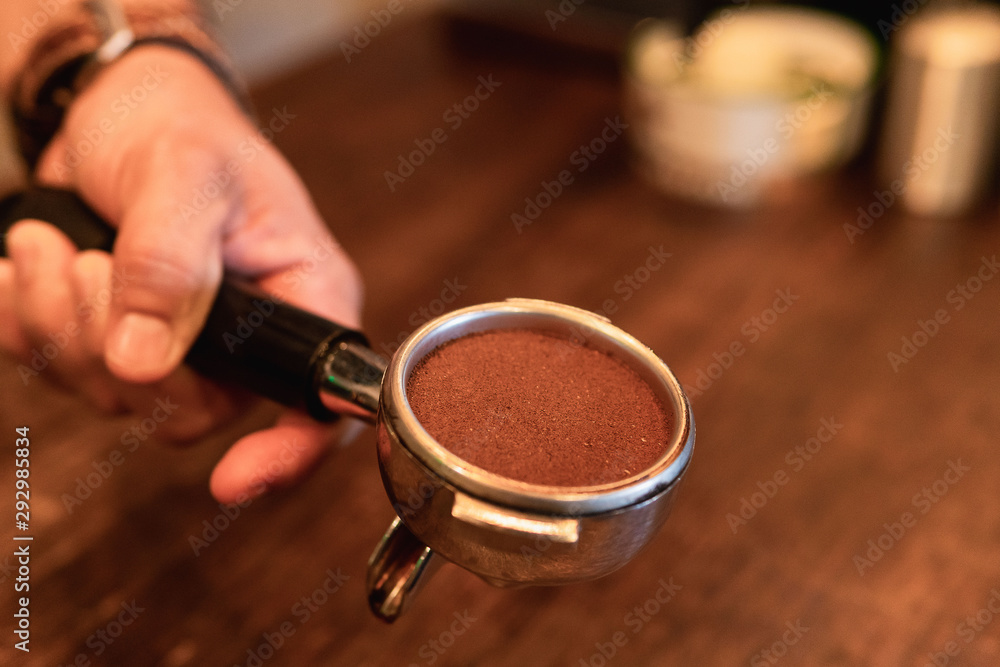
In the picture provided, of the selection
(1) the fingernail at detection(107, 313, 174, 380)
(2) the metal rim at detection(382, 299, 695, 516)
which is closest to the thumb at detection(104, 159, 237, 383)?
(1) the fingernail at detection(107, 313, 174, 380)

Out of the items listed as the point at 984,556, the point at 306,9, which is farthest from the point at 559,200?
the point at 306,9

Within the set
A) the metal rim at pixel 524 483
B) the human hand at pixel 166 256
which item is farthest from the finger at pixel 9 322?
the metal rim at pixel 524 483

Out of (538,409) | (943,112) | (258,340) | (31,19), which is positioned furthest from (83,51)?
(943,112)

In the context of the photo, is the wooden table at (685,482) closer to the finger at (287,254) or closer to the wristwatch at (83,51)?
the finger at (287,254)

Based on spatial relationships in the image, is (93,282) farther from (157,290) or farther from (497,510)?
(497,510)

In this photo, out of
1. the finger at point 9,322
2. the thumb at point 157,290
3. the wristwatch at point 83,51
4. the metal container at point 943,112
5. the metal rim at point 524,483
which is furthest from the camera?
the metal container at point 943,112

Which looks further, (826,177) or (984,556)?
(826,177)

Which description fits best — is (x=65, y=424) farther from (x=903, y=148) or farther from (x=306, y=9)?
(x=306, y=9)
